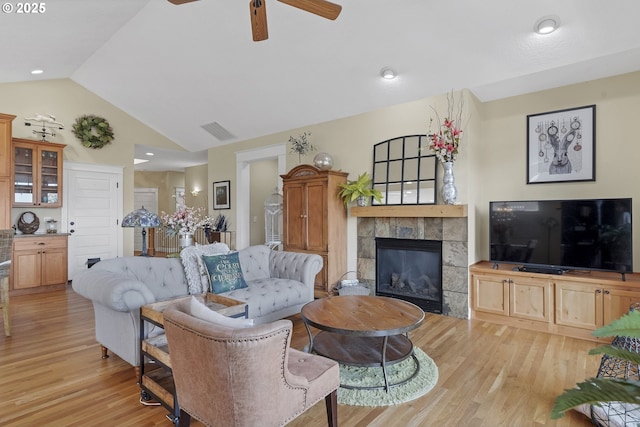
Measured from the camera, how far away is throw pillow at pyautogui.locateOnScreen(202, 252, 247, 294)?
338 cm

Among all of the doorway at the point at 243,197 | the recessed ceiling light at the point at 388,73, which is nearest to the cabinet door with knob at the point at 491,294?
the recessed ceiling light at the point at 388,73

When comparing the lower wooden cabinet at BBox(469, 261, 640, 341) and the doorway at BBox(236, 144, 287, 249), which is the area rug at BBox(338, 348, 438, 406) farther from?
the doorway at BBox(236, 144, 287, 249)

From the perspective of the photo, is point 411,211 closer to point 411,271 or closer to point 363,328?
point 411,271

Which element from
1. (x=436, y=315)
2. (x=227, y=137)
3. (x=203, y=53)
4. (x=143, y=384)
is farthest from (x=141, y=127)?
(x=436, y=315)

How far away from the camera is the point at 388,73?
4.22 metres

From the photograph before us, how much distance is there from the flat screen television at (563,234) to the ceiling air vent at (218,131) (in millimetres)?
5007

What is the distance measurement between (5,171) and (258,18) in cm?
479

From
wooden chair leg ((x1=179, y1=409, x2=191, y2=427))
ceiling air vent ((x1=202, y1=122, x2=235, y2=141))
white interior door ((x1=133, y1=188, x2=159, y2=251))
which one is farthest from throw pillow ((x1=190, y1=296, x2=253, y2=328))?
white interior door ((x1=133, y1=188, x2=159, y2=251))

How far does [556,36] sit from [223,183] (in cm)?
615

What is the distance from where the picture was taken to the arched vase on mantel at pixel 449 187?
4051 millimetres

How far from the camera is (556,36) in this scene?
3.26 meters

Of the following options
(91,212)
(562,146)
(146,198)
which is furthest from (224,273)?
(146,198)

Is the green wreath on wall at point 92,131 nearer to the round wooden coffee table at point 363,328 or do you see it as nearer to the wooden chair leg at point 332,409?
the round wooden coffee table at point 363,328

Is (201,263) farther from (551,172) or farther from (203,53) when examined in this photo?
(551,172)
